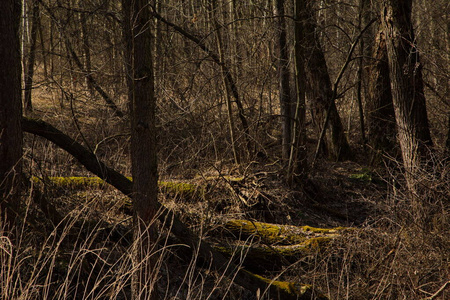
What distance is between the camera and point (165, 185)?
730 centimetres

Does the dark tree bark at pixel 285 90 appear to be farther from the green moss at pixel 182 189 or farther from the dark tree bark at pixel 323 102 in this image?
the green moss at pixel 182 189

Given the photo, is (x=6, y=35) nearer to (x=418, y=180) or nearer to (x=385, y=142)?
(x=418, y=180)

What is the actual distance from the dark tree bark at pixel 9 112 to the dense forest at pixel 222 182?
0.04 ft

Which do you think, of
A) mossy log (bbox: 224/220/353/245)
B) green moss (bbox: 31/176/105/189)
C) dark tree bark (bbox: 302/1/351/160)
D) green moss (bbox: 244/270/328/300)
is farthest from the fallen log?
dark tree bark (bbox: 302/1/351/160)

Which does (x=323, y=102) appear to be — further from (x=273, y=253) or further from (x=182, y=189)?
(x=273, y=253)

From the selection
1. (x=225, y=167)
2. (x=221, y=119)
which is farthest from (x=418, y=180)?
(x=221, y=119)

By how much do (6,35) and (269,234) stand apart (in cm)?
411

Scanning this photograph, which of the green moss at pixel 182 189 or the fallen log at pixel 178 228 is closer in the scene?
the fallen log at pixel 178 228

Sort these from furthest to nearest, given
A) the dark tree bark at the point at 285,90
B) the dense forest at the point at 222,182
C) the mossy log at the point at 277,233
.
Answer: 1. the dark tree bark at the point at 285,90
2. the mossy log at the point at 277,233
3. the dense forest at the point at 222,182

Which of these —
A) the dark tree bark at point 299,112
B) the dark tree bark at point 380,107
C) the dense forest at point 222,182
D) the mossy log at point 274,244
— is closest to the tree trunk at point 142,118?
the dense forest at point 222,182

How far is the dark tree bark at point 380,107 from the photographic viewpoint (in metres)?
10.2

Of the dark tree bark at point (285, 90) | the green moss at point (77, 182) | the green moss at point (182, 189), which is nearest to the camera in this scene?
the green moss at point (77, 182)

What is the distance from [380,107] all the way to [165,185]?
548cm

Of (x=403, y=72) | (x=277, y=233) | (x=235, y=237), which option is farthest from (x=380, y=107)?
(x=235, y=237)
